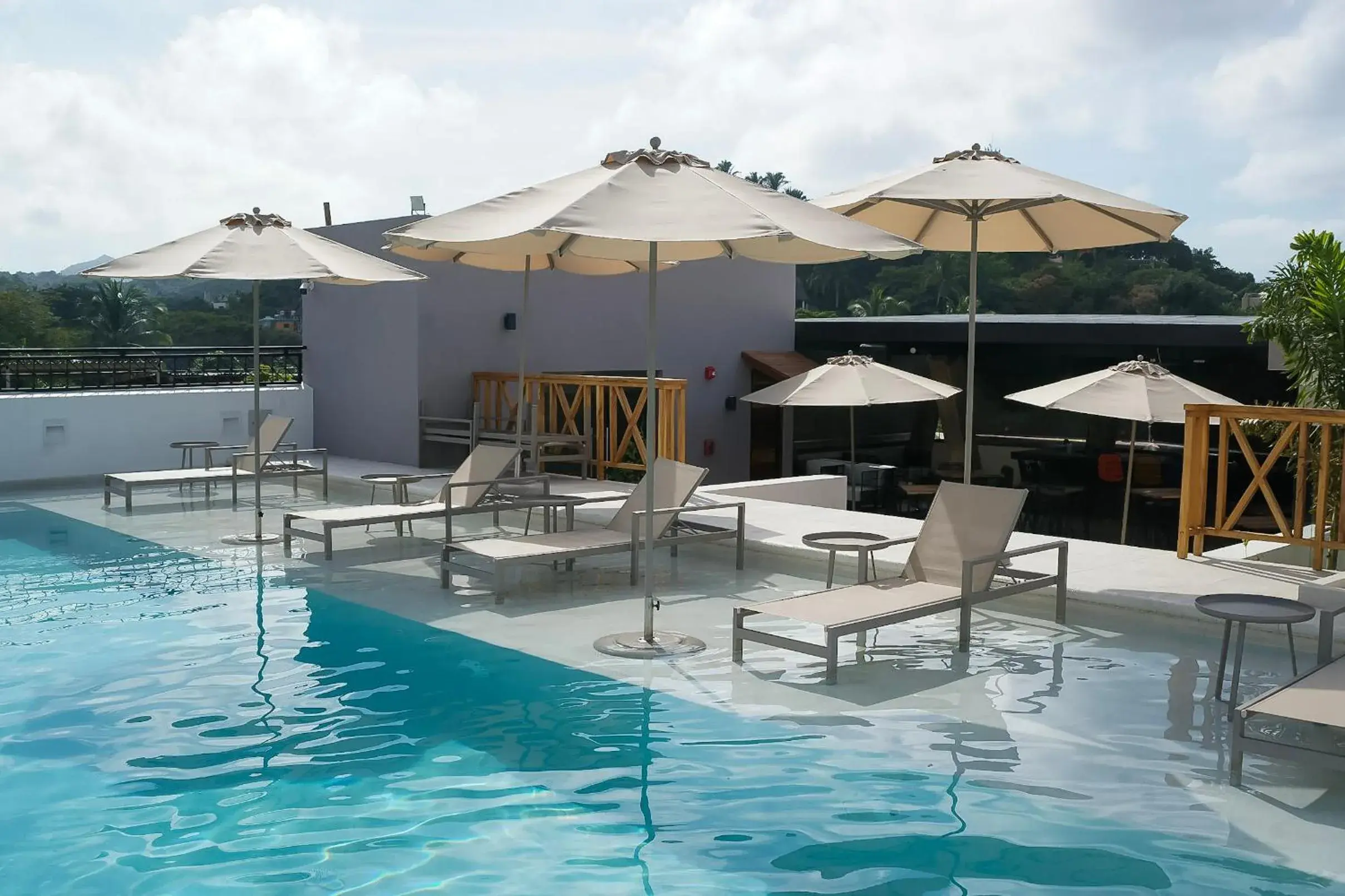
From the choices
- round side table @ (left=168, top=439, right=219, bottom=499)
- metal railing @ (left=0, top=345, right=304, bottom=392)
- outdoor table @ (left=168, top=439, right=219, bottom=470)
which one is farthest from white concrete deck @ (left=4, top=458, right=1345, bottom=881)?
metal railing @ (left=0, top=345, right=304, bottom=392)

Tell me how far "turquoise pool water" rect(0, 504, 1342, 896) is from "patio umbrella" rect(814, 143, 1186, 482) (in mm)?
2710

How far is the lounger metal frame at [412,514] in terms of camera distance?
32.1 ft

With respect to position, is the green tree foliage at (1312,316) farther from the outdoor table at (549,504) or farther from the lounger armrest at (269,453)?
the lounger armrest at (269,453)

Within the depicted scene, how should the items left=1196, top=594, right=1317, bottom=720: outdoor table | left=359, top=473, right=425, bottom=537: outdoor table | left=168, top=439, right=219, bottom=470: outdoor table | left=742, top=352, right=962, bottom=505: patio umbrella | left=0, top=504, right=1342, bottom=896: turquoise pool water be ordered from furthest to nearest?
Result: left=168, top=439, right=219, bottom=470: outdoor table
left=742, top=352, right=962, bottom=505: patio umbrella
left=359, top=473, right=425, bottom=537: outdoor table
left=1196, top=594, right=1317, bottom=720: outdoor table
left=0, top=504, right=1342, bottom=896: turquoise pool water

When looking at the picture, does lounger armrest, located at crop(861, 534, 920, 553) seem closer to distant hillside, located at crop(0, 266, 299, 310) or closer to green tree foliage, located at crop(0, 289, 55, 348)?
distant hillside, located at crop(0, 266, 299, 310)

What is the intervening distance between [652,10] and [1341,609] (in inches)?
450

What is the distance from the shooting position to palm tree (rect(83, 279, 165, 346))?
167 ft

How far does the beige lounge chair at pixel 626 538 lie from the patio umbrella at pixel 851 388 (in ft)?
8.71

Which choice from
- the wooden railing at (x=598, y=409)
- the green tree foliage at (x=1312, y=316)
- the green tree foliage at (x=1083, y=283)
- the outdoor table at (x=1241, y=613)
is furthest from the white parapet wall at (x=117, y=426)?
the green tree foliage at (x=1083, y=283)

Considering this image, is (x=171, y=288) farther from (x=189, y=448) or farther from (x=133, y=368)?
(x=189, y=448)

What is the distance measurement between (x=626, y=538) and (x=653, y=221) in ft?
10.7

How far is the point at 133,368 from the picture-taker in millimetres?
17047

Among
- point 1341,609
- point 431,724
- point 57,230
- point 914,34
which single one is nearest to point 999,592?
point 1341,609

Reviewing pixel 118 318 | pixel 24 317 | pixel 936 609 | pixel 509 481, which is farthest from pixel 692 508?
pixel 24 317
